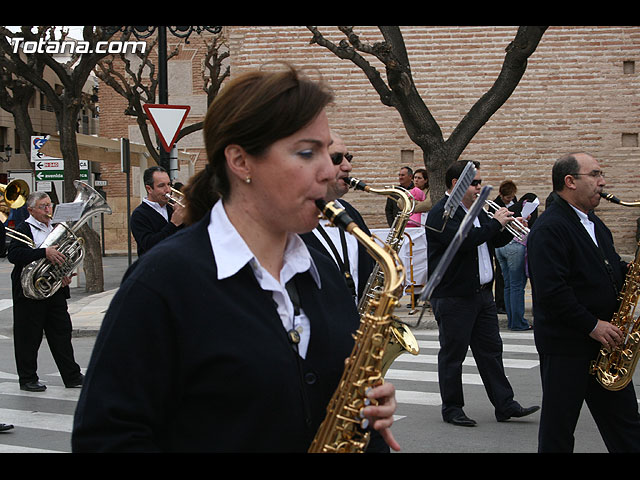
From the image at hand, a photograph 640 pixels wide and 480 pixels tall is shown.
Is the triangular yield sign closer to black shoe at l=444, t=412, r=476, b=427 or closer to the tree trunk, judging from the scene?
the tree trunk

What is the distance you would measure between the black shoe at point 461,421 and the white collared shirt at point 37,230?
4997 mm

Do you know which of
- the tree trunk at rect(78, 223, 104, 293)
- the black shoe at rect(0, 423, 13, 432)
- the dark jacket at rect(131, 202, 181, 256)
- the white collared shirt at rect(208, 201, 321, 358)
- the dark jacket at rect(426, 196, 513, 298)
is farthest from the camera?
the tree trunk at rect(78, 223, 104, 293)

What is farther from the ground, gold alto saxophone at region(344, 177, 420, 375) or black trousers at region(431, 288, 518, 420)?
gold alto saxophone at region(344, 177, 420, 375)

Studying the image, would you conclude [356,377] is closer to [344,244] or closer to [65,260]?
[344,244]

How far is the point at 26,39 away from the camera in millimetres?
17719

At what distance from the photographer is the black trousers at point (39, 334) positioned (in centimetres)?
894

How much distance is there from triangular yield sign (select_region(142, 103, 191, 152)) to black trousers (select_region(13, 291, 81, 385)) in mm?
4179

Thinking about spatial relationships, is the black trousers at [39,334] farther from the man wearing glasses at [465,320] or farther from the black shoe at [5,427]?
the man wearing glasses at [465,320]

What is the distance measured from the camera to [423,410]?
299 inches

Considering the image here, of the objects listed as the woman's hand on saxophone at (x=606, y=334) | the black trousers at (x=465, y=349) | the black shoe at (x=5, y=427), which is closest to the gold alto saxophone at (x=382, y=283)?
the black trousers at (x=465, y=349)

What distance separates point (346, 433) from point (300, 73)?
Answer: 957mm

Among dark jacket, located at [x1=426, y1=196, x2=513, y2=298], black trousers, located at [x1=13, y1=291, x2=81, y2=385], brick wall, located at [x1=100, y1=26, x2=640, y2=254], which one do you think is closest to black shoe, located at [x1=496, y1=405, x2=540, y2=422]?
dark jacket, located at [x1=426, y1=196, x2=513, y2=298]

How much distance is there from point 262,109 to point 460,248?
501 centimetres

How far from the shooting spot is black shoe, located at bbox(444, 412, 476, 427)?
6.97 meters
